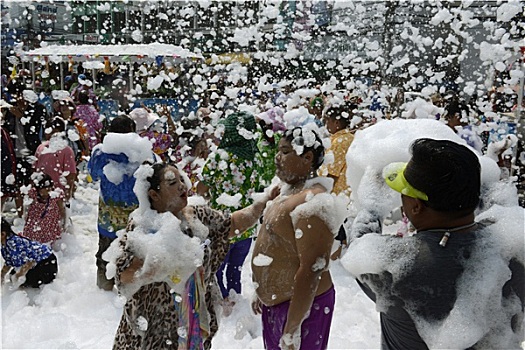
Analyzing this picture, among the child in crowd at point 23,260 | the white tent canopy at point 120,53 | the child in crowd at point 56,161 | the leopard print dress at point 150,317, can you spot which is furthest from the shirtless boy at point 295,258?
the white tent canopy at point 120,53

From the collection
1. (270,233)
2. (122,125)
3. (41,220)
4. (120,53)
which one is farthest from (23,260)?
(120,53)

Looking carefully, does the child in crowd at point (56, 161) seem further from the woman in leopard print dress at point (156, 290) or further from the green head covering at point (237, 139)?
the woman in leopard print dress at point (156, 290)

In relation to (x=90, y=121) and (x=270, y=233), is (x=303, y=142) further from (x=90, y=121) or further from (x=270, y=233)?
(x=90, y=121)

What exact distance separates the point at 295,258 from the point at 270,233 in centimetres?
17

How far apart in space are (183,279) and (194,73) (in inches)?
405

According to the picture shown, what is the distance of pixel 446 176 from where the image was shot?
60.6 inches

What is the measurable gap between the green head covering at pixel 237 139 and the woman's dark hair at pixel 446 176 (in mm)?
2361

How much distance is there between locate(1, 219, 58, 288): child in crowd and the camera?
4.36m

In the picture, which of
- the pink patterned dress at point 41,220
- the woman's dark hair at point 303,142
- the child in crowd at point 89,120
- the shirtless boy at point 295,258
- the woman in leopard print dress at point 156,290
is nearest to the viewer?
the woman in leopard print dress at point 156,290

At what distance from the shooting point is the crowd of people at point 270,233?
1.58 meters

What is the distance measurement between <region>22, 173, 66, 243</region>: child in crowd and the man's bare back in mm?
3057

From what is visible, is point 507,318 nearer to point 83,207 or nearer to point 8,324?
point 8,324

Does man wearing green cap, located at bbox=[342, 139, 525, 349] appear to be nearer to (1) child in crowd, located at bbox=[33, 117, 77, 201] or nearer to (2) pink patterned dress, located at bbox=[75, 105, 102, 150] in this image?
(1) child in crowd, located at bbox=[33, 117, 77, 201]

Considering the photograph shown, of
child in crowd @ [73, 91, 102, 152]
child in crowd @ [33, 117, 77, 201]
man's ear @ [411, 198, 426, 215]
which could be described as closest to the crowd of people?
man's ear @ [411, 198, 426, 215]
